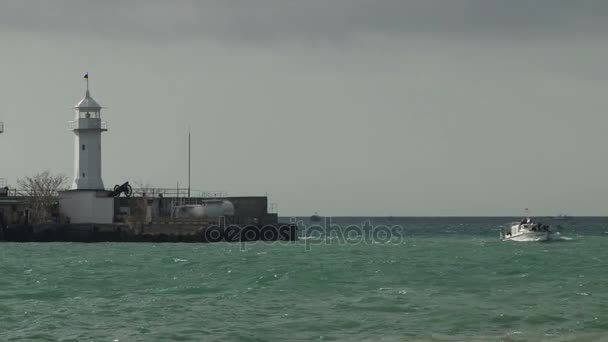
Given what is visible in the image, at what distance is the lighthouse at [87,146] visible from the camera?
9650cm

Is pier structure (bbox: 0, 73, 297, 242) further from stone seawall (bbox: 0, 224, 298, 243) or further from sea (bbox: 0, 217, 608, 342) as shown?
sea (bbox: 0, 217, 608, 342)

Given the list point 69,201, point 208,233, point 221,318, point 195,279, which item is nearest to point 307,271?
point 195,279

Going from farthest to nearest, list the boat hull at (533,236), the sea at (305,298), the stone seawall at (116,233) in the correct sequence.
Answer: the stone seawall at (116,233), the boat hull at (533,236), the sea at (305,298)

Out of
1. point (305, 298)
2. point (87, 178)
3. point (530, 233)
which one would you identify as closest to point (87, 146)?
point (87, 178)

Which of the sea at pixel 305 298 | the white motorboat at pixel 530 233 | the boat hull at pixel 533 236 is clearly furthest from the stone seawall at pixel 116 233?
the sea at pixel 305 298

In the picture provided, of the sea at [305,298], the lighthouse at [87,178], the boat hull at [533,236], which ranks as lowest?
the sea at [305,298]

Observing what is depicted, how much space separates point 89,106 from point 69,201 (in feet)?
25.7

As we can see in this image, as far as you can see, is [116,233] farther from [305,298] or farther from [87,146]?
[305,298]

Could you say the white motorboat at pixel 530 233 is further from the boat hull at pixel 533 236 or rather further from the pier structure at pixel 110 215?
the pier structure at pixel 110 215

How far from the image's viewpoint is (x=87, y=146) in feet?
316

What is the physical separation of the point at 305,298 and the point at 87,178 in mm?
58978

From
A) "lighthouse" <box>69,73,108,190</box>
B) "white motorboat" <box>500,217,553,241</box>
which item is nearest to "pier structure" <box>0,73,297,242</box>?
"lighthouse" <box>69,73,108,190</box>

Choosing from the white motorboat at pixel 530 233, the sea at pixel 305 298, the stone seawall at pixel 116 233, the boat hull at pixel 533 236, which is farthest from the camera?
the stone seawall at pixel 116 233

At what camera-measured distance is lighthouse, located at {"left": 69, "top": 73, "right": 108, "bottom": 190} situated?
96.5 m
